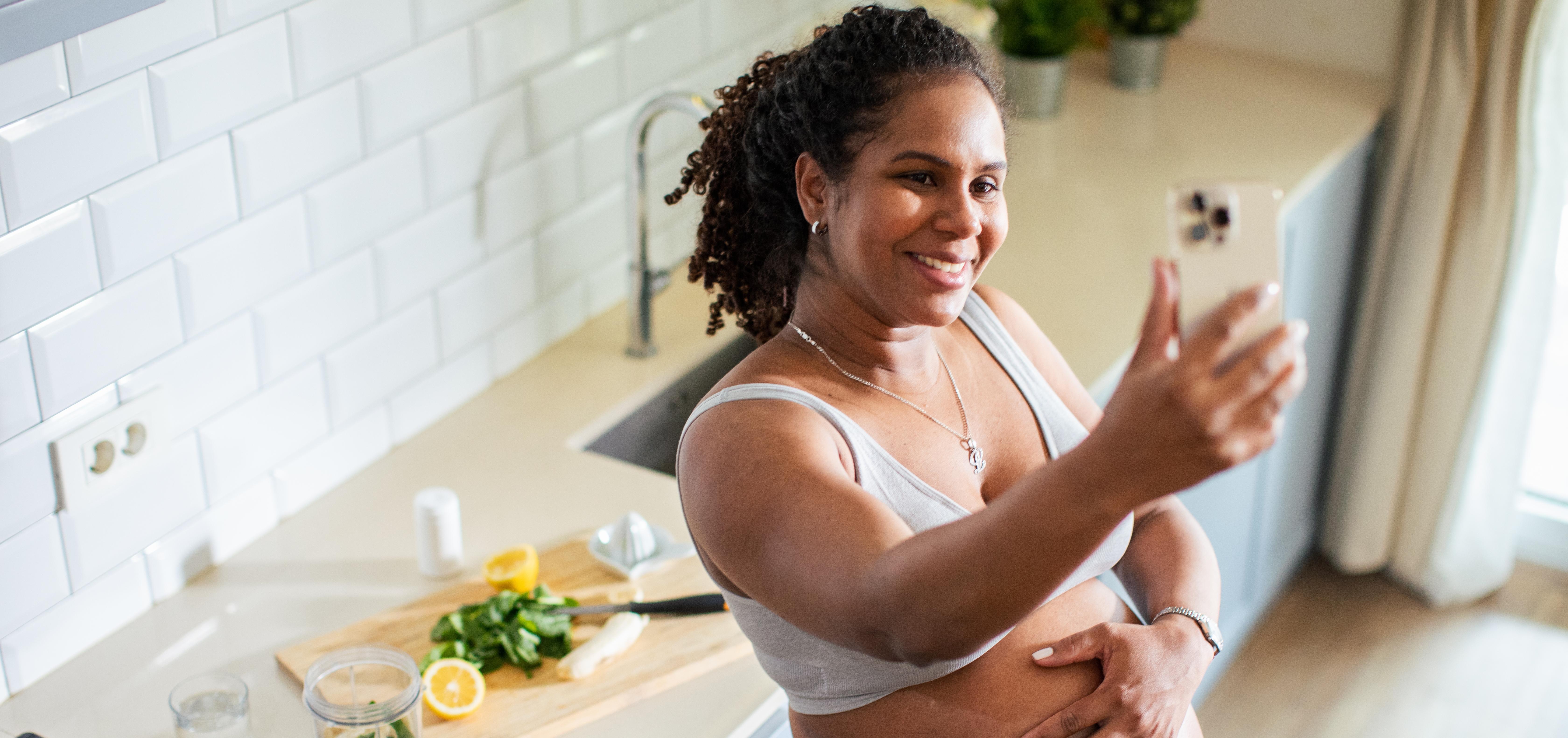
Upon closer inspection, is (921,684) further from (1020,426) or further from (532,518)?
(532,518)

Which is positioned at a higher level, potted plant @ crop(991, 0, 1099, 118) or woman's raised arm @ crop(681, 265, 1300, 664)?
woman's raised arm @ crop(681, 265, 1300, 664)

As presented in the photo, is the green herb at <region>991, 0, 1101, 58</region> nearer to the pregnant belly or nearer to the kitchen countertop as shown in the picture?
Result: the kitchen countertop

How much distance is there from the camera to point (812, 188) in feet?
3.84

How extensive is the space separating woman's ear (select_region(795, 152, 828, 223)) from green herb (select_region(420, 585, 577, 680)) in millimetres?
542

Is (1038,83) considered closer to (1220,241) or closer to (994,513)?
(1220,241)

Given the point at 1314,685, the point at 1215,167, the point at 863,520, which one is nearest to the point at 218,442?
the point at 863,520

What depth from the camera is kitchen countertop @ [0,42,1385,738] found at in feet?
4.59

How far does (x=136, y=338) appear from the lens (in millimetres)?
1415

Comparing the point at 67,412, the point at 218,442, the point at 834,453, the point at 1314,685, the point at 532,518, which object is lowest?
the point at 1314,685

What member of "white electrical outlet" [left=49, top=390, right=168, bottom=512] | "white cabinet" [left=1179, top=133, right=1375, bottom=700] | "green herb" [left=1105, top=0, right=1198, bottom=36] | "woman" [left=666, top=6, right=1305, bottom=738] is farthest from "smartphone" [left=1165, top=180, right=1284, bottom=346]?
"green herb" [left=1105, top=0, right=1198, bottom=36]

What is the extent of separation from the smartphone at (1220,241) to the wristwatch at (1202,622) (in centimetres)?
53

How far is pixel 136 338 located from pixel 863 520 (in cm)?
89

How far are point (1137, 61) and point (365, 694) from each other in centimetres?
208

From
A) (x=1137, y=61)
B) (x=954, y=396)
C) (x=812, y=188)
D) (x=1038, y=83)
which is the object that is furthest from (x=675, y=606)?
(x=1137, y=61)
